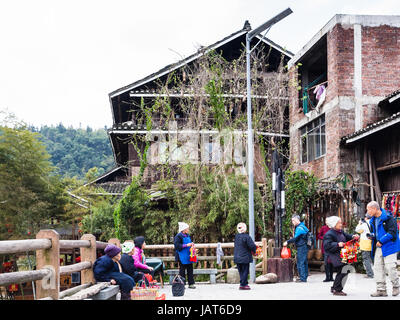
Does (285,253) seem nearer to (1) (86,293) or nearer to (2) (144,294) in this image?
(2) (144,294)

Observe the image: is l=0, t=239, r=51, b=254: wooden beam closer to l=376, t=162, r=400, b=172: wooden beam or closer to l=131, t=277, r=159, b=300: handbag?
l=131, t=277, r=159, b=300: handbag

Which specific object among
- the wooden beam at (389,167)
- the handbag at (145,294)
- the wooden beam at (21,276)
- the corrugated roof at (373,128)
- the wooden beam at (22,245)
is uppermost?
the corrugated roof at (373,128)

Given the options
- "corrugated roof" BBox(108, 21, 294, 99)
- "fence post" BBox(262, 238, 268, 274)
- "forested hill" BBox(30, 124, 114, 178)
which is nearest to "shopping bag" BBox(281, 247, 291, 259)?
"fence post" BBox(262, 238, 268, 274)

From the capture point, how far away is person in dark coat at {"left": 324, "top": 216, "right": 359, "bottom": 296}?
9922 mm

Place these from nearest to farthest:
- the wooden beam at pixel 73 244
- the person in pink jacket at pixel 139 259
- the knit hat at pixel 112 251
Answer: the wooden beam at pixel 73 244
the knit hat at pixel 112 251
the person in pink jacket at pixel 139 259

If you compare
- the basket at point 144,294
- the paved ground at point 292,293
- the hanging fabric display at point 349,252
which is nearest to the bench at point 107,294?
the basket at point 144,294

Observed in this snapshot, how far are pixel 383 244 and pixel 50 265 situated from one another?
5.97 meters

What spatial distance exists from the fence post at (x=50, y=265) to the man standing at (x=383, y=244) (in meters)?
5.65

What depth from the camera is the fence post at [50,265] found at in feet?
21.5

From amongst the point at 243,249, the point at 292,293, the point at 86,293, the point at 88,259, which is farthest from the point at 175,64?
the point at 86,293

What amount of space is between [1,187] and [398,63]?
22.7 metres

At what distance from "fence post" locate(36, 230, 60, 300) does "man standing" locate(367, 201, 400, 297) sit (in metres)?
5.65

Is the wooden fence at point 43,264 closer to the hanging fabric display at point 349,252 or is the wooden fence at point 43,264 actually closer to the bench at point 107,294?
the bench at point 107,294

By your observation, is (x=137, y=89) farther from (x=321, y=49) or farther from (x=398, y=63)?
(x=398, y=63)
